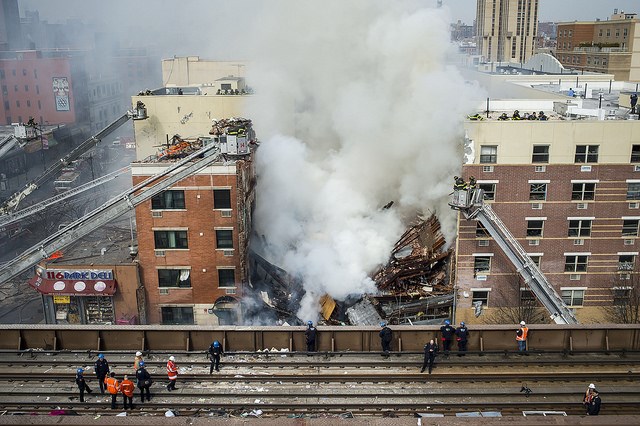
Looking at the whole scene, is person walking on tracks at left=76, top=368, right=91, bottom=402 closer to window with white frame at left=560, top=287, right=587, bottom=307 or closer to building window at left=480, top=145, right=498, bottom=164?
building window at left=480, top=145, right=498, bottom=164

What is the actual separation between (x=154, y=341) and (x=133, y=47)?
77.7 m

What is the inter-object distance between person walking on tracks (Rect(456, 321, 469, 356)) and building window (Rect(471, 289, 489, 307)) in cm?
766

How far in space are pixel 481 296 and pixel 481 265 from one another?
1.17 metres

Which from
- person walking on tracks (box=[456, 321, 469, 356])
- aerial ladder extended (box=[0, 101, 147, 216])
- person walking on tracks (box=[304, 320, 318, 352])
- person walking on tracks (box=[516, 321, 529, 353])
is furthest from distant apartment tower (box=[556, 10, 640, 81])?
person walking on tracks (box=[304, 320, 318, 352])

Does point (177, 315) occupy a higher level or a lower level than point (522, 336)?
lower

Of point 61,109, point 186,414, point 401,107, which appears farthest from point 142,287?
point 61,109

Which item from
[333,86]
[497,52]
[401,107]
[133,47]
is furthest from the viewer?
[497,52]

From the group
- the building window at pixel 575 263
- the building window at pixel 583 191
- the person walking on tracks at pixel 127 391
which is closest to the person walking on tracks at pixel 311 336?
the person walking on tracks at pixel 127 391

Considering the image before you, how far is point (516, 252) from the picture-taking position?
1795cm

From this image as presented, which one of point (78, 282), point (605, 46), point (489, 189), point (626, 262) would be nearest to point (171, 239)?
point (78, 282)

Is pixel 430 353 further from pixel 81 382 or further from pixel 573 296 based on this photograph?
pixel 573 296

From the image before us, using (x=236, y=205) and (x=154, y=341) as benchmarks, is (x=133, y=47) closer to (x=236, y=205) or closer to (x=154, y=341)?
(x=236, y=205)

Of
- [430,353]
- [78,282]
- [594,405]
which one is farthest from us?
[78,282]

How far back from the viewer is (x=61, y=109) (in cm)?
5812
